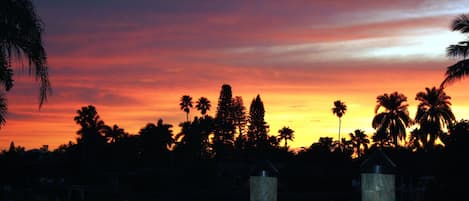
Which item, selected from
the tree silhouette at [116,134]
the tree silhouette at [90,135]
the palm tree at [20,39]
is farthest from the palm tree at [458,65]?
the tree silhouette at [116,134]

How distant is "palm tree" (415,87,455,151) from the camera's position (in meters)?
92.9

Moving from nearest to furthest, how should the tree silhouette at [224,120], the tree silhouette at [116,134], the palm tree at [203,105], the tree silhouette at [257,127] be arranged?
the tree silhouette at [116,134], the tree silhouette at [224,120], the tree silhouette at [257,127], the palm tree at [203,105]

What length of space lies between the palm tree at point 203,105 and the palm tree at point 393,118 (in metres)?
80.6

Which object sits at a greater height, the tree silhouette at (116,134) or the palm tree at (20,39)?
the tree silhouette at (116,134)

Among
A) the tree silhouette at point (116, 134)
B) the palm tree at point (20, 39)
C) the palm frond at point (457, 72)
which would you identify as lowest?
the palm tree at point (20, 39)

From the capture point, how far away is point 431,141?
305ft

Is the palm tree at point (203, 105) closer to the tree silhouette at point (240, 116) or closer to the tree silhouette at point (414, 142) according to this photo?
the tree silhouette at point (240, 116)

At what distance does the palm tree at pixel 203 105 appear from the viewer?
606 ft

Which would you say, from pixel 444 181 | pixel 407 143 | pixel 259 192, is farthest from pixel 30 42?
pixel 407 143

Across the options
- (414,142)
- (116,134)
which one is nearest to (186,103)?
(116,134)

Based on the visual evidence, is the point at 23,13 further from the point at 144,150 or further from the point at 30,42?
the point at 144,150

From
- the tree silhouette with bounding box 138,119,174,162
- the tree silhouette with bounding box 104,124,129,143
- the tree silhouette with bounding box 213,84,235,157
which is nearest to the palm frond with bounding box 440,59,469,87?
the tree silhouette with bounding box 138,119,174,162

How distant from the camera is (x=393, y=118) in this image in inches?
4222

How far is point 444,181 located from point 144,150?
99.3 metres
